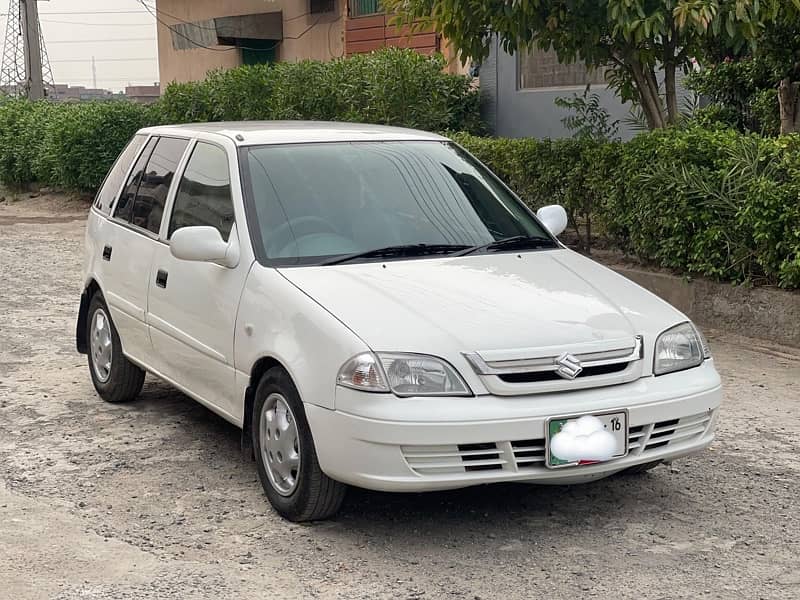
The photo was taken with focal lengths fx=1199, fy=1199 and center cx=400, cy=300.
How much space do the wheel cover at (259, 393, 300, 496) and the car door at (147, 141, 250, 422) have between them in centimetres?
33

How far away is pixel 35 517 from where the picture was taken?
16.9 feet

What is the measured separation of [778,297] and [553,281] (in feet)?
12.4

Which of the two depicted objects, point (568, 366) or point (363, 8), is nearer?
point (568, 366)

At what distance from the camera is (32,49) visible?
25.6 m

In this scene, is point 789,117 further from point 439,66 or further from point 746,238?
point 439,66

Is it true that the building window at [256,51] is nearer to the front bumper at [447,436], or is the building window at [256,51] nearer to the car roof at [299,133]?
the car roof at [299,133]

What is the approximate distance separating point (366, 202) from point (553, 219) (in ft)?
3.54

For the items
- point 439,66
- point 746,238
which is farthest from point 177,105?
point 746,238

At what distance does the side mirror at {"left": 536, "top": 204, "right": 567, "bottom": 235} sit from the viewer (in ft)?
20.1

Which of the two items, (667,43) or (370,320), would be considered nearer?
(370,320)

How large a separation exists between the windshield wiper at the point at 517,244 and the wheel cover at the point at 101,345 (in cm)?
249

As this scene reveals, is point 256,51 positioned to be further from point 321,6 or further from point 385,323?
point 385,323

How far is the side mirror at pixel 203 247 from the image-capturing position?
5.33 metres

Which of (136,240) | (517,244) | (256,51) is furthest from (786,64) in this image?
(256,51)
